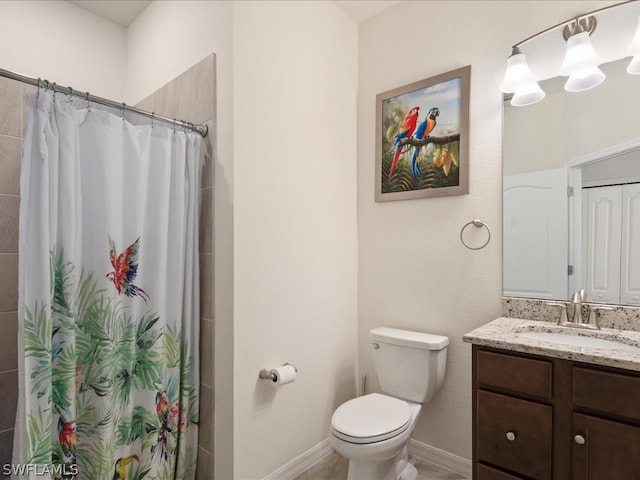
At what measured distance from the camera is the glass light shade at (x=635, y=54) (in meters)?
1.52

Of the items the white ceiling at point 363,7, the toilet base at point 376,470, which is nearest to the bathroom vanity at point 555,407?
the toilet base at point 376,470

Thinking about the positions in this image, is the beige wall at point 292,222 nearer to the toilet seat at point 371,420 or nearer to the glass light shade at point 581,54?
the toilet seat at point 371,420

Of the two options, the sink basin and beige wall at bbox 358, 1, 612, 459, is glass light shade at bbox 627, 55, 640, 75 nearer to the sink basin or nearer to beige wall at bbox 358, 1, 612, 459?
beige wall at bbox 358, 1, 612, 459

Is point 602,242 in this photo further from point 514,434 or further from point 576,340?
point 514,434

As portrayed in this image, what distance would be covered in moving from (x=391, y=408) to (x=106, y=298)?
139 centimetres

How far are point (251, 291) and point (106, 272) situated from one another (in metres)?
0.62

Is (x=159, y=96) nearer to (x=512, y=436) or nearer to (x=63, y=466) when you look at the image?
(x=63, y=466)

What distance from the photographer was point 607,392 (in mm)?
1219

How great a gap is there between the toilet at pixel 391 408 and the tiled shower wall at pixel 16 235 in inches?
26.4

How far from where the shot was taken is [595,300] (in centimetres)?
167

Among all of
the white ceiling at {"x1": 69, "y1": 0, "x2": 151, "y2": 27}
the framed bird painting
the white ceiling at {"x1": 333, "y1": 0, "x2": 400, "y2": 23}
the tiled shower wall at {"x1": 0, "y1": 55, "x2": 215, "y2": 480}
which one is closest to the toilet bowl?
the tiled shower wall at {"x1": 0, "y1": 55, "x2": 215, "y2": 480}

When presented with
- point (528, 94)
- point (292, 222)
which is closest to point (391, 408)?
point (292, 222)

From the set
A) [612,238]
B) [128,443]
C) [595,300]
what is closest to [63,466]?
[128,443]

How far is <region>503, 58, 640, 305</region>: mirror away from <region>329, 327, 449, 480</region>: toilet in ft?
1.83
